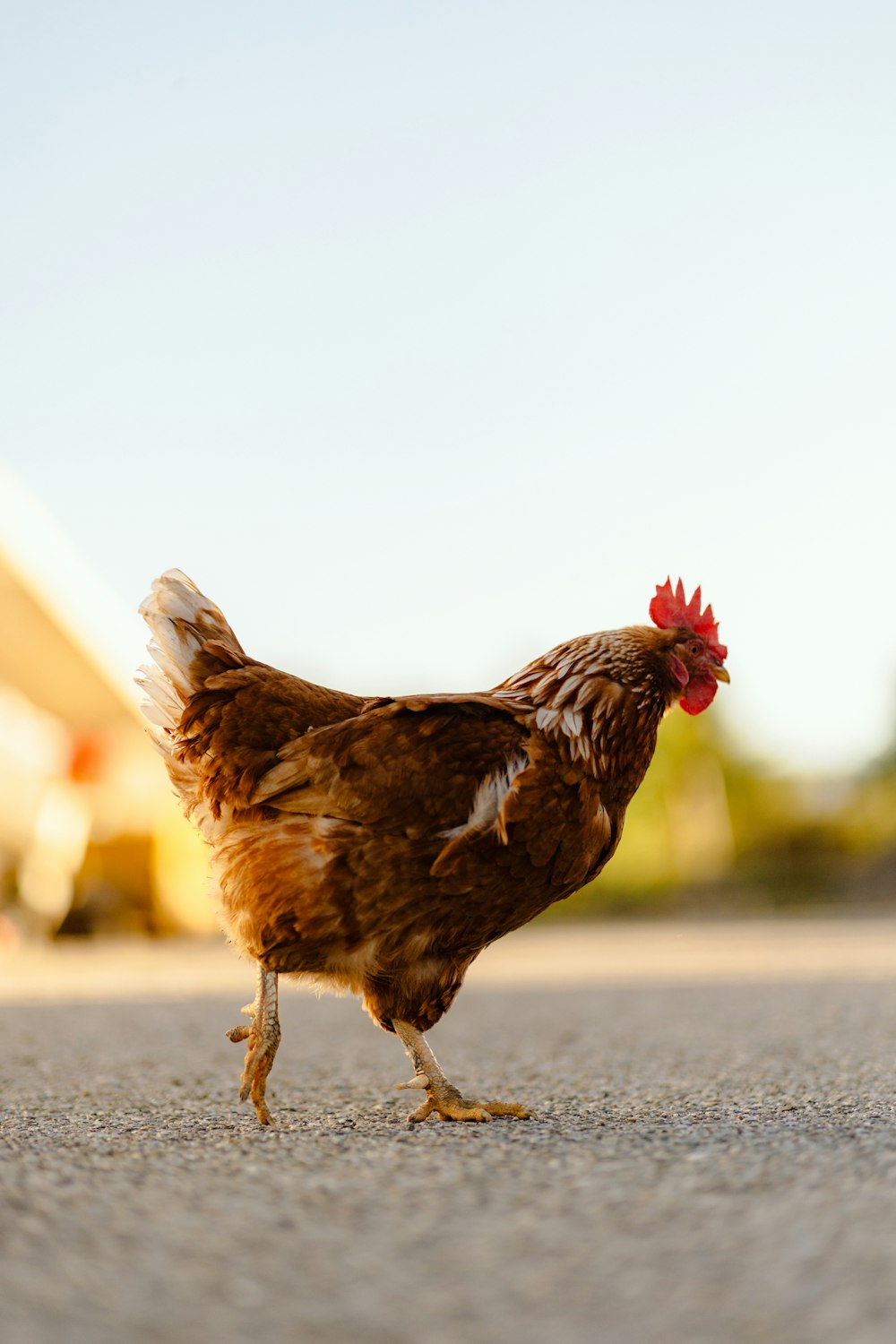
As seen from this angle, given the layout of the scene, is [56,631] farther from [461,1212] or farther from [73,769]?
[461,1212]

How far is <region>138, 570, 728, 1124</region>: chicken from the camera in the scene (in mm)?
3486

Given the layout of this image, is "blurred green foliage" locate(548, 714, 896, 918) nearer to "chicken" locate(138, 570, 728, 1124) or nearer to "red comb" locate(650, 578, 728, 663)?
"red comb" locate(650, 578, 728, 663)

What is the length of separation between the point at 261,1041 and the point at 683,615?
1.76m

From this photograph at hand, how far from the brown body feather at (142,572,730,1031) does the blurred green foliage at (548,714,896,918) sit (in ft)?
67.9

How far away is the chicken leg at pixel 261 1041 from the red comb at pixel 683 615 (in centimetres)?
158

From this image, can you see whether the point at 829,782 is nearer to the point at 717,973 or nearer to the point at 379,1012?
the point at 717,973

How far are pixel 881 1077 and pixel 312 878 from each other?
6.14 ft

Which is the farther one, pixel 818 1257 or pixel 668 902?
pixel 668 902

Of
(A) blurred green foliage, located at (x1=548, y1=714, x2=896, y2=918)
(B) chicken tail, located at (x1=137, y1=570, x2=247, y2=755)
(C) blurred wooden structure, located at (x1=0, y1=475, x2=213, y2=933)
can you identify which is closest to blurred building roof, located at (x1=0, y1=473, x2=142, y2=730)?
(C) blurred wooden structure, located at (x1=0, y1=475, x2=213, y2=933)

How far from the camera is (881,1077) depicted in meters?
4.15

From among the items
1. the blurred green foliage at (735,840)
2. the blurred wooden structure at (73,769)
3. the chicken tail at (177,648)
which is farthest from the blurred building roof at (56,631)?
the chicken tail at (177,648)

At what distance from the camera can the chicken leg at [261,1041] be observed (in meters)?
3.43

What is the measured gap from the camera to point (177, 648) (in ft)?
13.3

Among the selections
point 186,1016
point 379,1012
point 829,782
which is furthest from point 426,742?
point 829,782
